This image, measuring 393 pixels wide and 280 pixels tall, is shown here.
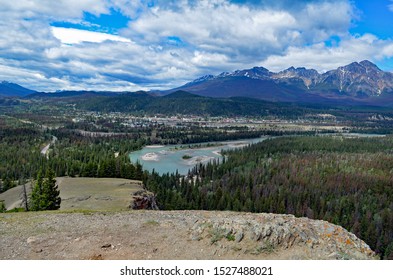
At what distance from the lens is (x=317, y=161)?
114 m

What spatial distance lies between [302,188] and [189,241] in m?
66.9

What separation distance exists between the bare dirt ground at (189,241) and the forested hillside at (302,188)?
1363 inches

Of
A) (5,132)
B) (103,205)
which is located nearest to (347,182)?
(103,205)

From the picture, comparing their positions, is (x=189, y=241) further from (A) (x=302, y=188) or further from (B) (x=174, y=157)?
(B) (x=174, y=157)

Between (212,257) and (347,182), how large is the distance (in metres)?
79.5

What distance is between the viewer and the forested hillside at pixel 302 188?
5831 cm

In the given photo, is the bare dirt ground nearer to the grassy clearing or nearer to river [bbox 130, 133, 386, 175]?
A: the grassy clearing

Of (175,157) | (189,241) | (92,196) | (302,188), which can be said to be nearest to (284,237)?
(189,241)

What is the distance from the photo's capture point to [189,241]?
55.7ft

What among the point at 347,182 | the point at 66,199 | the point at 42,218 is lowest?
the point at 347,182

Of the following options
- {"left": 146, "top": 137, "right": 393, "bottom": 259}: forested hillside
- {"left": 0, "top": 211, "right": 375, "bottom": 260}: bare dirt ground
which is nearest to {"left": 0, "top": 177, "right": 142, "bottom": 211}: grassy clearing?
{"left": 146, "top": 137, "right": 393, "bottom": 259}: forested hillside
